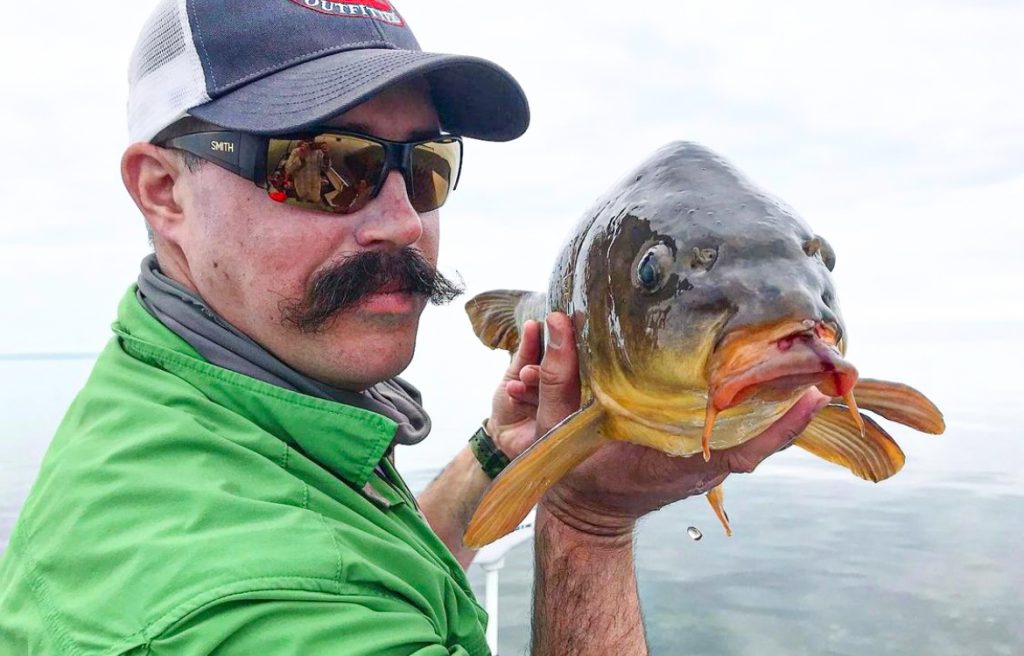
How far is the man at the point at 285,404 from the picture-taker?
121 centimetres

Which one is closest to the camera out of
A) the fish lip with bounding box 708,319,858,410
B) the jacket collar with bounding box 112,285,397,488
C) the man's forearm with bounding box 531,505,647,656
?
the fish lip with bounding box 708,319,858,410

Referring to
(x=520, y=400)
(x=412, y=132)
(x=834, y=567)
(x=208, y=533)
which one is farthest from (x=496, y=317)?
(x=834, y=567)

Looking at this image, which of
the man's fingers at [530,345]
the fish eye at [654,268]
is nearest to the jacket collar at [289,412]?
the fish eye at [654,268]

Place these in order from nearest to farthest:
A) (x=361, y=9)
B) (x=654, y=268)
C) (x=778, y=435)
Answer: (x=654, y=268) → (x=778, y=435) → (x=361, y=9)

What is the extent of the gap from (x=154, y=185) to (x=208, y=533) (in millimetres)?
1290

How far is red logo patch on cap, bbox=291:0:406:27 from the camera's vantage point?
2203 mm

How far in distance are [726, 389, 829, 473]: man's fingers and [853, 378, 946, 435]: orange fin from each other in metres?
0.14

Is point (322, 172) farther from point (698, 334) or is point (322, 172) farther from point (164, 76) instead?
point (698, 334)

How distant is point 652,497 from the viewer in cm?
234

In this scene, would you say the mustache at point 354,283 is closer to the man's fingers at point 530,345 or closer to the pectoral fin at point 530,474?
the man's fingers at point 530,345

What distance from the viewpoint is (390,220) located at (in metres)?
2.12

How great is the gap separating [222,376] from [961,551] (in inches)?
392

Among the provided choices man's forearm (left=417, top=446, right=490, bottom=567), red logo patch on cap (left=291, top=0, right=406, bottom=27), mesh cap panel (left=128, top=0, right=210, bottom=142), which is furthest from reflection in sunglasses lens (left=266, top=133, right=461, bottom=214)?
man's forearm (left=417, top=446, right=490, bottom=567)

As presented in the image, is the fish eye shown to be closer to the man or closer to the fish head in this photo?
the fish head
